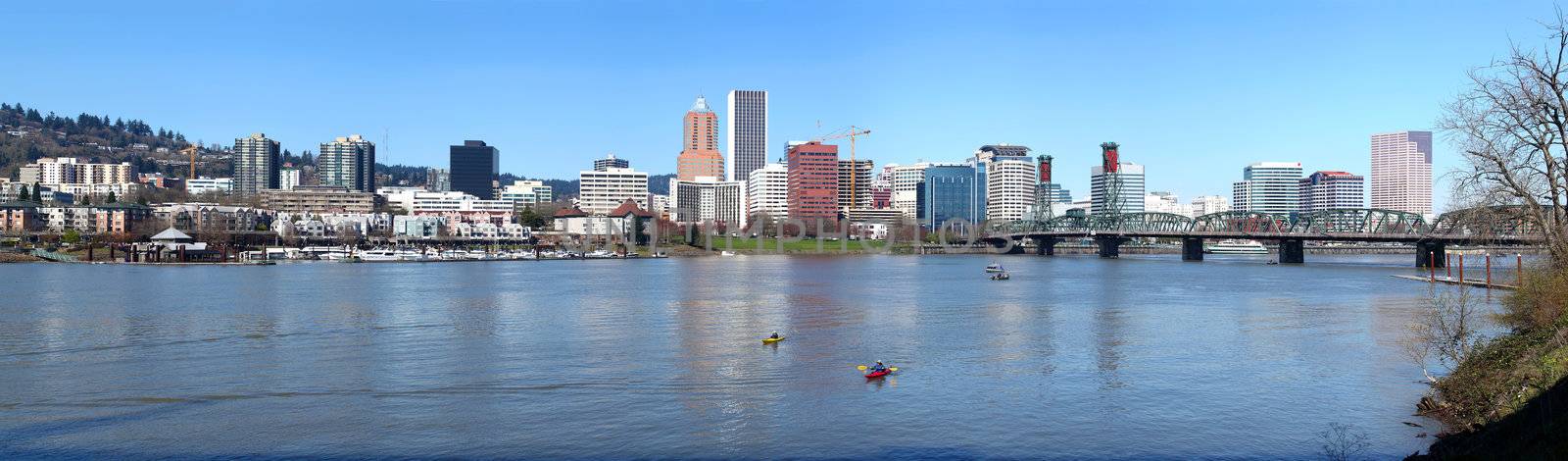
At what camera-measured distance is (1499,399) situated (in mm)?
17516

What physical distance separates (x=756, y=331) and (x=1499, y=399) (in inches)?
888

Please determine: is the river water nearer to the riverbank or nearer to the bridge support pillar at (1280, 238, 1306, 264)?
the riverbank

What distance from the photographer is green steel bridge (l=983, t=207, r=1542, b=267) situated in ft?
158

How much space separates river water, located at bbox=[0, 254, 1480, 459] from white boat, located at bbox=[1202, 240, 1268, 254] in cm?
13742

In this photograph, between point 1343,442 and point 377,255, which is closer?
point 1343,442

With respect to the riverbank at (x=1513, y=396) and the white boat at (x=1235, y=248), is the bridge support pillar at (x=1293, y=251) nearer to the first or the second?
the white boat at (x=1235, y=248)

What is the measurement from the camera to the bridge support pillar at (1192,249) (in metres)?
124

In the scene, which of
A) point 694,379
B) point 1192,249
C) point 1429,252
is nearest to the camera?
point 694,379

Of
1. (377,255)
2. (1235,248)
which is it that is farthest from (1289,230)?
(377,255)

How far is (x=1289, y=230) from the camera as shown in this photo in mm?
110688

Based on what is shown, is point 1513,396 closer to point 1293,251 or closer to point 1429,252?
point 1429,252

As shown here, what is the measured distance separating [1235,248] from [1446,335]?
172m

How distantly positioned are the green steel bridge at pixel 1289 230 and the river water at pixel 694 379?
33.1 ft

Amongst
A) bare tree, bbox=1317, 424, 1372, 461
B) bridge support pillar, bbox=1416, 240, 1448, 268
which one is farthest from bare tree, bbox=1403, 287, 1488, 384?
bridge support pillar, bbox=1416, 240, 1448, 268
